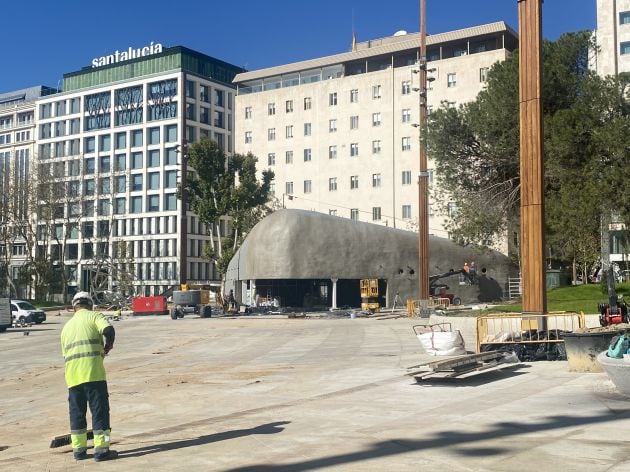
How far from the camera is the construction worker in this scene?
8.54 m

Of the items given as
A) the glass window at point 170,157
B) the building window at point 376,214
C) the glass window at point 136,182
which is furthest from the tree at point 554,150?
the glass window at point 136,182

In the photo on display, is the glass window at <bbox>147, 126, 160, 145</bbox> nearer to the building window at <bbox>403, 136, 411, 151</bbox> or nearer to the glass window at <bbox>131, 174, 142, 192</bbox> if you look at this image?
the glass window at <bbox>131, 174, 142, 192</bbox>

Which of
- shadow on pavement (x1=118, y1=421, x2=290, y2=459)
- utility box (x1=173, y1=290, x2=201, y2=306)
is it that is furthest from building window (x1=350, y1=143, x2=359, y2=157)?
shadow on pavement (x1=118, y1=421, x2=290, y2=459)

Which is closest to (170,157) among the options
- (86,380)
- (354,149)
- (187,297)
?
(354,149)

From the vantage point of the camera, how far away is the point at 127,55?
111 m

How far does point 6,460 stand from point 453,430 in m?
5.72

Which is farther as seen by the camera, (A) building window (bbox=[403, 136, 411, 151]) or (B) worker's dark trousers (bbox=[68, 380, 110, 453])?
(A) building window (bbox=[403, 136, 411, 151])

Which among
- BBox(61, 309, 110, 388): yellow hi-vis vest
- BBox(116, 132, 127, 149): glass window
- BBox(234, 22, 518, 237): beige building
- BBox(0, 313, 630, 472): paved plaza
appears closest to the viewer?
BBox(0, 313, 630, 472): paved plaza

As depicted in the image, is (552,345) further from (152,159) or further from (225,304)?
(152,159)

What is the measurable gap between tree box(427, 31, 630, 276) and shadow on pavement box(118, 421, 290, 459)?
2630 cm

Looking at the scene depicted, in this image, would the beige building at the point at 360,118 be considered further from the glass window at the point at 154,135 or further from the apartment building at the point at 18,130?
the apartment building at the point at 18,130

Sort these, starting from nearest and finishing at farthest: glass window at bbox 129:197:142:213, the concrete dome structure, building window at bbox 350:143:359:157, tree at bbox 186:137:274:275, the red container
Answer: the red container, the concrete dome structure, tree at bbox 186:137:274:275, building window at bbox 350:143:359:157, glass window at bbox 129:197:142:213

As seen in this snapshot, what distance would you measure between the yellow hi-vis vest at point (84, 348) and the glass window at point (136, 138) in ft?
336

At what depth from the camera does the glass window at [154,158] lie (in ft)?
347
